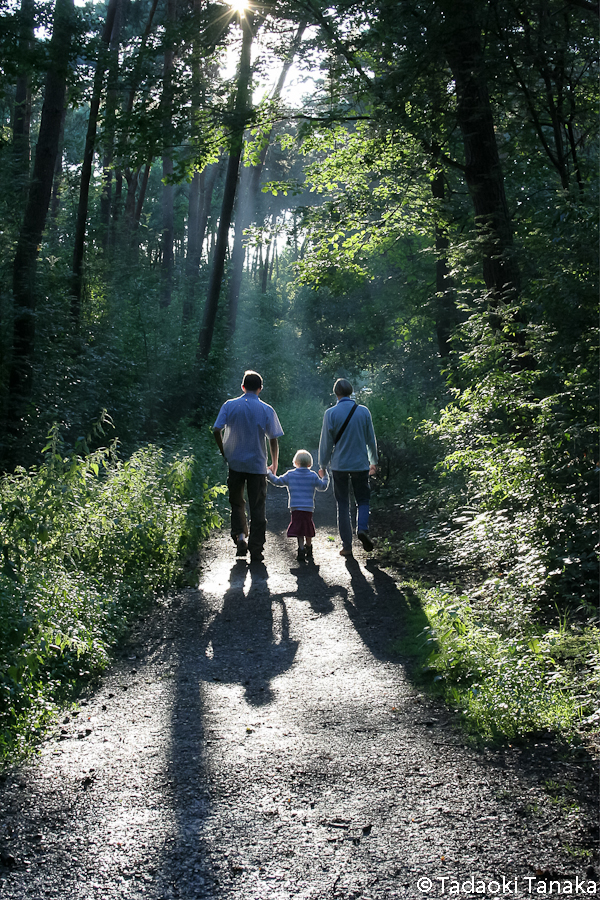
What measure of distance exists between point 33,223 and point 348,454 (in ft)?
26.1

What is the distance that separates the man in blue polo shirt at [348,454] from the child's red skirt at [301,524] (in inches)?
16.5

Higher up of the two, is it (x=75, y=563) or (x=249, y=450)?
(x=249, y=450)

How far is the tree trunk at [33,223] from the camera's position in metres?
12.4

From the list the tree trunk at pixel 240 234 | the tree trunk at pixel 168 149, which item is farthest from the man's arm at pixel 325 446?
the tree trunk at pixel 240 234

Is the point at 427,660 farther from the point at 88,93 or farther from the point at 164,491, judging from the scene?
the point at 88,93

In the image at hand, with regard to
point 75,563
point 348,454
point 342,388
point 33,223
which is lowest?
point 75,563

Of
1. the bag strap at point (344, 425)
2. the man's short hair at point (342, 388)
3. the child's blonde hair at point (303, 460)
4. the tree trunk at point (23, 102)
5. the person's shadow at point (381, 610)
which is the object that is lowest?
the person's shadow at point (381, 610)

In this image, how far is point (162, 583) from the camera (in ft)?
26.6

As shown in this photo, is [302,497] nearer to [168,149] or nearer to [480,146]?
[480,146]

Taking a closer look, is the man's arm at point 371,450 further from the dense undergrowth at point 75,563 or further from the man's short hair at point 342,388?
the dense undergrowth at point 75,563

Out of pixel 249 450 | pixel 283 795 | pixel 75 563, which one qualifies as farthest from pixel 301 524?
pixel 283 795

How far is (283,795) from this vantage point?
3641 mm

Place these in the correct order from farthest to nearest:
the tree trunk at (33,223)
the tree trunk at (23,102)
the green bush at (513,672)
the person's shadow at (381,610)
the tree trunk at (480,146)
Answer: the tree trunk at (23,102) < the tree trunk at (33,223) < the tree trunk at (480,146) < the person's shadow at (381,610) < the green bush at (513,672)

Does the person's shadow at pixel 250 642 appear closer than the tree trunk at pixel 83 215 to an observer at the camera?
Yes
